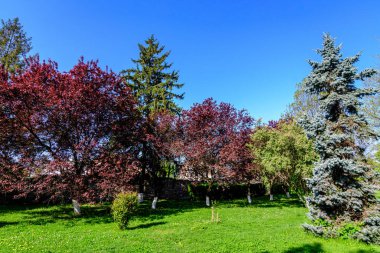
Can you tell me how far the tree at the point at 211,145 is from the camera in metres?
19.0

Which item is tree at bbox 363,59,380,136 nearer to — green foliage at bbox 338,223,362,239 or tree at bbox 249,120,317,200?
tree at bbox 249,120,317,200

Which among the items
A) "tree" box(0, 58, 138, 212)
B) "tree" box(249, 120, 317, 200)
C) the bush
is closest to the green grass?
the bush

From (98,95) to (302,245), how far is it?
13.3m

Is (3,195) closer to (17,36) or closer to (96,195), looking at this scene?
(96,195)

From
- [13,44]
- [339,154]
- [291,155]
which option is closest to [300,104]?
[291,155]

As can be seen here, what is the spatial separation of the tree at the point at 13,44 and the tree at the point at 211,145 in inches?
848

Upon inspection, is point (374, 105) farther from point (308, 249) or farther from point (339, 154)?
point (308, 249)

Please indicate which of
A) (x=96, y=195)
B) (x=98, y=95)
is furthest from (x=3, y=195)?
(x=98, y=95)

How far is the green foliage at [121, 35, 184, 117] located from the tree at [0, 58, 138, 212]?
39.8 ft

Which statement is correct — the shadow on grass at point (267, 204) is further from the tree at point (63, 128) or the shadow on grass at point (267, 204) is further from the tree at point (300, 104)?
the tree at point (63, 128)

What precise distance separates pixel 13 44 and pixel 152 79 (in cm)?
1636

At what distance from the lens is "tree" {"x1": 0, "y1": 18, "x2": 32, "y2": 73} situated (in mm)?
27453

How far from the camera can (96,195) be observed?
47.3 feet

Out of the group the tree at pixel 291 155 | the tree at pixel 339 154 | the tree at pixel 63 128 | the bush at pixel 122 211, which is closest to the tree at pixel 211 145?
the tree at pixel 291 155
